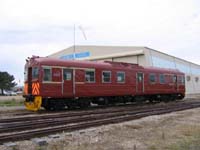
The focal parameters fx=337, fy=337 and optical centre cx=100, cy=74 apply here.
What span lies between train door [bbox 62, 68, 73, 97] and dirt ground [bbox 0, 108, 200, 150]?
732 cm

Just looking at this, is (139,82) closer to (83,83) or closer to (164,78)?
(164,78)

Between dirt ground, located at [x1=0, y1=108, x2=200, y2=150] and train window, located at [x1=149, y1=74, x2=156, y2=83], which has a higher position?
train window, located at [x1=149, y1=74, x2=156, y2=83]

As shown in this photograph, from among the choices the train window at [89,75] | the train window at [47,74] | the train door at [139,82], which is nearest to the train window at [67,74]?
the train window at [47,74]

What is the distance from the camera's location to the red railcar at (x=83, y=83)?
1934 centimetres

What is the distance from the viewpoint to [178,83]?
3130cm

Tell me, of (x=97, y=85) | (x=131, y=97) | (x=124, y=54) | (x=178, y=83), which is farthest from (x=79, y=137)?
(x=124, y=54)

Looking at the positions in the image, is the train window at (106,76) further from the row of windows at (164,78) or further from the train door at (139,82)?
the row of windows at (164,78)

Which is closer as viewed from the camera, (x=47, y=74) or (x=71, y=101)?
(x=47, y=74)

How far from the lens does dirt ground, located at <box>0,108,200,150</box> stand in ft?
30.1

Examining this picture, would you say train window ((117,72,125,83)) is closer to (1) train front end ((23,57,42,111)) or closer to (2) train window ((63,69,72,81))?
(2) train window ((63,69,72,81))

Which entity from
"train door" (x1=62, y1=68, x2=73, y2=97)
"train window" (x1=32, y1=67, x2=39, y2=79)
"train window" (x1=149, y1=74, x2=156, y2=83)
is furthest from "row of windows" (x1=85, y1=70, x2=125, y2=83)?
"train window" (x1=149, y1=74, x2=156, y2=83)

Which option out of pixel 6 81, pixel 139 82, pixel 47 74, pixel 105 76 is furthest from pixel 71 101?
pixel 6 81

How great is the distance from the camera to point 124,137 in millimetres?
10719

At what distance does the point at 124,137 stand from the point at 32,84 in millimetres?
10431
